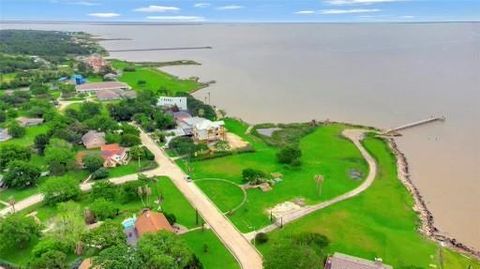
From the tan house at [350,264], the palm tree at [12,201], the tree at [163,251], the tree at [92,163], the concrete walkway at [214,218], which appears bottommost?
the palm tree at [12,201]

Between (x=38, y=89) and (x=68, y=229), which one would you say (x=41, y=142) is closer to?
(x=68, y=229)

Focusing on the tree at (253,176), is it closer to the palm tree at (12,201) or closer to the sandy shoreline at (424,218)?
the sandy shoreline at (424,218)

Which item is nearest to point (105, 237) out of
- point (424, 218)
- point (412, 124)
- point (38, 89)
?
point (424, 218)

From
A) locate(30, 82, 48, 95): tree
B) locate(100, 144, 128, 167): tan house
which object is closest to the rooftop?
locate(100, 144, 128, 167): tan house

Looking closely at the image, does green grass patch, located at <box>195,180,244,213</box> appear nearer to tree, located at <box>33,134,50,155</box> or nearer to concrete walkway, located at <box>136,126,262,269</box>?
concrete walkway, located at <box>136,126,262,269</box>

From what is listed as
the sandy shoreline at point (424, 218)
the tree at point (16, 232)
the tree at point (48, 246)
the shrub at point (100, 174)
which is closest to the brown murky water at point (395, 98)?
the sandy shoreline at point (424, 218)

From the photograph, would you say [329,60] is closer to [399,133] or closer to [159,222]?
[399,133]
